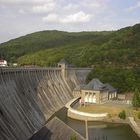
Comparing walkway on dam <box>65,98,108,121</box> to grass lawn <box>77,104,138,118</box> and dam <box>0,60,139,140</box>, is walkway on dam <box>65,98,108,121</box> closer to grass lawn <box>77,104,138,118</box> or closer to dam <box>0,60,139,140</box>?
dam <box>0,60,139,140</box>

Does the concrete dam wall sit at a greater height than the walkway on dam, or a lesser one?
greater

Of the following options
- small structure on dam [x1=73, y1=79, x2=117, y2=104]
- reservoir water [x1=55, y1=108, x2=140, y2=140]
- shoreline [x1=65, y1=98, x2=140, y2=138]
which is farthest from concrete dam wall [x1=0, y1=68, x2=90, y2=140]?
reservoir water [x1=55, y1=108, x2=140, y2=140]

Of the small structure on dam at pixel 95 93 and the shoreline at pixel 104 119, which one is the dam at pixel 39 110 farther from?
the small structure on dam at pixel 95 93

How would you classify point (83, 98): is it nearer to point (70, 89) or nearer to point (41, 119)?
point (70, 89)

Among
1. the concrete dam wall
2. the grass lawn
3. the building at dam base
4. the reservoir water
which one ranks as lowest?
the reservoir water

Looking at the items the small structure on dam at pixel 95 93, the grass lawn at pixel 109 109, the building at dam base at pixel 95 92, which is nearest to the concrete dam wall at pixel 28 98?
the building at dam base at pixel 95 92

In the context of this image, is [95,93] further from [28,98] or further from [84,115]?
[28,98]
